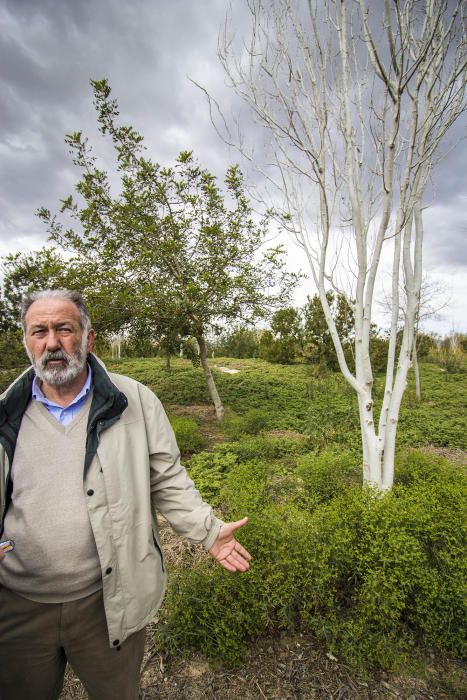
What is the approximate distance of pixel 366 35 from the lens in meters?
2.66

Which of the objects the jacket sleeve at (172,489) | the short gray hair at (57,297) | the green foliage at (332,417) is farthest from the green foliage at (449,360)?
the short gray hair at (57,297)

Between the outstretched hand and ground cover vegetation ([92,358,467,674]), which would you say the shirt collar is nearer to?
the outstretched hand

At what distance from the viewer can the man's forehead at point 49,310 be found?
157cm

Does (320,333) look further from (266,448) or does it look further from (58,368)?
(58,368)

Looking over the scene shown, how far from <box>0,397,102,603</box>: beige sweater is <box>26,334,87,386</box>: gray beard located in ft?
0.84

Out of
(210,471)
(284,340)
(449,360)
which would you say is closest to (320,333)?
(284,340)

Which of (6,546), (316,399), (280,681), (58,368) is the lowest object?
(280,681)

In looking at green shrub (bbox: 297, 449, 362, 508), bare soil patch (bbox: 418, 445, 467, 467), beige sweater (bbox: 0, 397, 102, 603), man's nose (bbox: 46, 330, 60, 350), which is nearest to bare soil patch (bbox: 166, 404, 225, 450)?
green shrub (bbox: 297, 449, 362, 508)

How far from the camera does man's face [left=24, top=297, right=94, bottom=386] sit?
1.53 meters

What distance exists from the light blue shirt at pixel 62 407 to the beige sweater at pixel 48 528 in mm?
142

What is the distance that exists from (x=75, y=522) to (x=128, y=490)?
232mm

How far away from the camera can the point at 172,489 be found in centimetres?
159

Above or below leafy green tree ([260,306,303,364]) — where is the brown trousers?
below

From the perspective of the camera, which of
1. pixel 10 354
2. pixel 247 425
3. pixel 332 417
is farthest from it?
pixel 10 354
